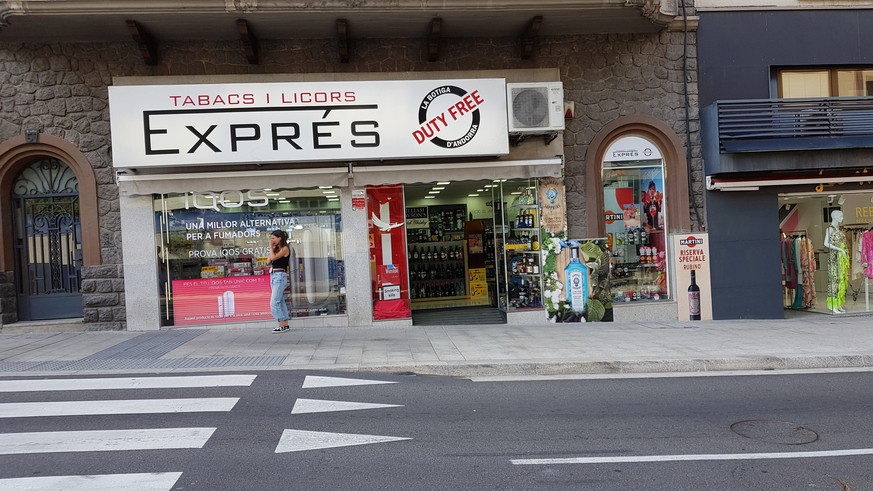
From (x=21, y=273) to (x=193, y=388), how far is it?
681 centimetres

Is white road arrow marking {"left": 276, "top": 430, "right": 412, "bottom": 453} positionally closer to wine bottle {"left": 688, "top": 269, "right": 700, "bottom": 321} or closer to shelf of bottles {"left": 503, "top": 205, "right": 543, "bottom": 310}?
shelf of bottles {"left": 503, "top": 205, "right": 543, "bottom": 310}

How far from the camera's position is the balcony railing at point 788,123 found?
12156mm

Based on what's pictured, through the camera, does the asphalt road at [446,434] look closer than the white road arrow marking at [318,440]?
Yes

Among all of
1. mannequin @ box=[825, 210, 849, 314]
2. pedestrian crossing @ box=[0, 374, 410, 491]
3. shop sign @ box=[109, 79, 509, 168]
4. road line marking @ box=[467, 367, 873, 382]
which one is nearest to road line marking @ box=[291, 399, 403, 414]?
pedestrian crossing @ box=[0, 374, 410, 491]

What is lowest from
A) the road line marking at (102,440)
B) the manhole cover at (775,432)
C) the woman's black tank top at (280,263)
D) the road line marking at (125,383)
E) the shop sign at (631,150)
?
the manhole cover at (775,432)

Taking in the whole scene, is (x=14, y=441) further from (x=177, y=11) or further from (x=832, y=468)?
(x=177, y=11)

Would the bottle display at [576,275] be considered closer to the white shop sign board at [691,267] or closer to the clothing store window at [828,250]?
the white shop sign board at [691,267]

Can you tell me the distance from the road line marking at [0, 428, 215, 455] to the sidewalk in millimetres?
2549

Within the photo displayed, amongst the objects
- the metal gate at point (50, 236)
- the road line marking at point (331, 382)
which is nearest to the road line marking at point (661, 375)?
the road line marking at point (331, 382)

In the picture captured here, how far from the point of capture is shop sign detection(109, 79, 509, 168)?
36.4 ft

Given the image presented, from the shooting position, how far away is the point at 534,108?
11.7m

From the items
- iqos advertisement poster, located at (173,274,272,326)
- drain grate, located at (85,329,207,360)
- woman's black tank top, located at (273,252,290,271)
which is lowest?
drain grate, located at (85,329,207,360)

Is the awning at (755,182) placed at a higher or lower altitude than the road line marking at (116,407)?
higher

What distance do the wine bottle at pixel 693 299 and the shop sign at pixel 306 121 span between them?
4594 millimetres
